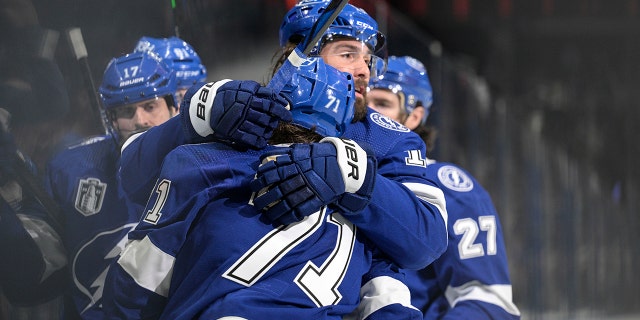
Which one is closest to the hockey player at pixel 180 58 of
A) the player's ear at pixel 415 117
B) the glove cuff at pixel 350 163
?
the glove cuff at pixel 350 163

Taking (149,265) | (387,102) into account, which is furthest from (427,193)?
(387,102)

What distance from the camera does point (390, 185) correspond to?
1.43 m

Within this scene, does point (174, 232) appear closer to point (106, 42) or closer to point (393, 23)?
point (106, 42)

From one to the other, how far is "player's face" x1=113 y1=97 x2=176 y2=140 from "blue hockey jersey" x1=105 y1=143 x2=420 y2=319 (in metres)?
0.35

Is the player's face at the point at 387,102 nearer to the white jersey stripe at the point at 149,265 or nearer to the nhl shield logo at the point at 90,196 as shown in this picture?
the nhl shield logo at the point at 90,196

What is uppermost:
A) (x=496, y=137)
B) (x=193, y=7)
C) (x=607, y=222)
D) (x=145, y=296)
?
(x=193, y=7)

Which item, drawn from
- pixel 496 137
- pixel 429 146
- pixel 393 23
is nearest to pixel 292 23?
pixel 429 146

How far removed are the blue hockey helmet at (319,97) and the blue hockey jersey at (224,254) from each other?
0.37 ft

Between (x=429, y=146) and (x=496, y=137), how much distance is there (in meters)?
1.75

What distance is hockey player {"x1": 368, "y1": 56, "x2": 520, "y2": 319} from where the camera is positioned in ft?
6.73

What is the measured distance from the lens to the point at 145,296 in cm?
141

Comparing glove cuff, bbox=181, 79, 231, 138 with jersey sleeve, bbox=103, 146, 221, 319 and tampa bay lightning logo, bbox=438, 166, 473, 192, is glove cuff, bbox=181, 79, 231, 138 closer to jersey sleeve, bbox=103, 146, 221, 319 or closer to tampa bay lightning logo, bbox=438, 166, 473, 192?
jersey sleeve, bbox=103, 146, 221, 319

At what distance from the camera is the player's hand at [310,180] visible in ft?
4.26

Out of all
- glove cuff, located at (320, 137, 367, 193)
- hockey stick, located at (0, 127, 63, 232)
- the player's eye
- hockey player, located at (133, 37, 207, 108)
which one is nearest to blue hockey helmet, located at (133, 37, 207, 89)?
hockey player, located at (133, 37, 207, 108)
